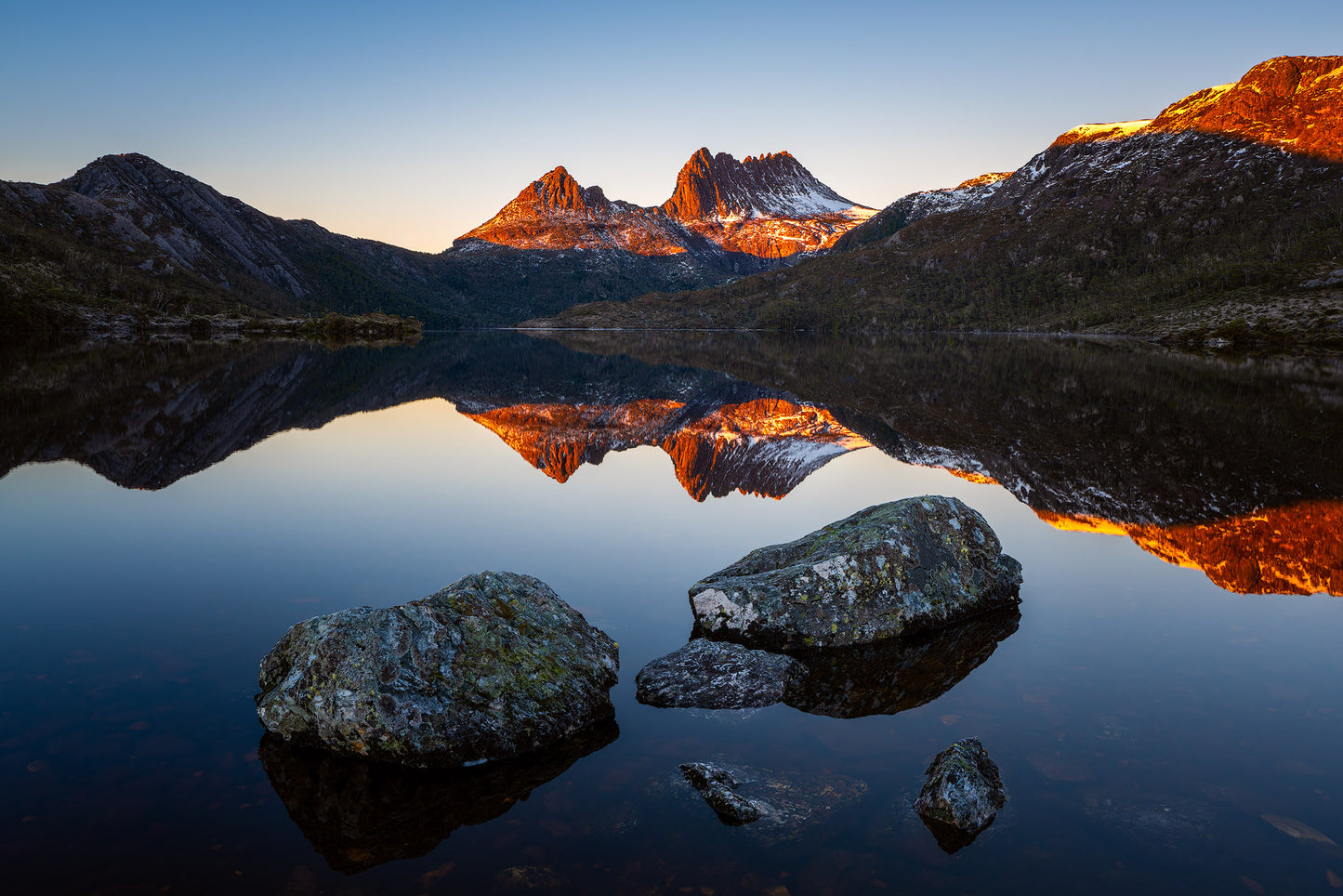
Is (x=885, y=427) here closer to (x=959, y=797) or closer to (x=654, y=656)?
(x=654, y=656)

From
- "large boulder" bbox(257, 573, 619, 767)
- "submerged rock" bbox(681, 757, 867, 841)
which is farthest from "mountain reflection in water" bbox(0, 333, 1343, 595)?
"large boulder" bbox(257, 573, 619, 767)

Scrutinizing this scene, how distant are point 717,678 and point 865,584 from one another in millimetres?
4102

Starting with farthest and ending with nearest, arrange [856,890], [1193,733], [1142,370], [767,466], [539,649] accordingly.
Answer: [1142,370] < [767,466] < [539,649] < [1193,733] < [856,890]

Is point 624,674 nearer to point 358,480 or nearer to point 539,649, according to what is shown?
point 539,649

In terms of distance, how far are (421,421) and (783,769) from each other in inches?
1416

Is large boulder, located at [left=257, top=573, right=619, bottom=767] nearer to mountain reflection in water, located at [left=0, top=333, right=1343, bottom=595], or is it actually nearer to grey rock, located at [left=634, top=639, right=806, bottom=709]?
grey rock, located at [left=634, top=639, right=806, bottom=709]

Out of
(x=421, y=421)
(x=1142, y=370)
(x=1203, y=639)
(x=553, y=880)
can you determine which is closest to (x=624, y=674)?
(x=553, y=880)

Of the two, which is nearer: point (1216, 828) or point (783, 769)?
point (1216, 828)

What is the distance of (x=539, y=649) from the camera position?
11.4 m

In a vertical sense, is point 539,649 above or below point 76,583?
below

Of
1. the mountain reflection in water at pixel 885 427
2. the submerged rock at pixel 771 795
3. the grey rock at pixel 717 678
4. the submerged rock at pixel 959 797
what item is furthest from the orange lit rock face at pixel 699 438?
the submerged rock at pixel 959 797

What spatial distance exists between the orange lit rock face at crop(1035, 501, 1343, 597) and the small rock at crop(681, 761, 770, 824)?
13480 mm

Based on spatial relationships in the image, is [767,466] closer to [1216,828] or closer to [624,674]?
[624,674]

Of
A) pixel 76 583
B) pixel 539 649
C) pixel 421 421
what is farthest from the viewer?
pixel 421 421
